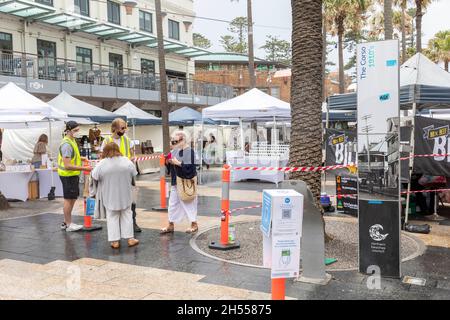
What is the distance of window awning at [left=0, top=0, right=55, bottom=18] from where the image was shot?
20.6 metres

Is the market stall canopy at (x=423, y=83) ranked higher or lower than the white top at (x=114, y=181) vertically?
higher

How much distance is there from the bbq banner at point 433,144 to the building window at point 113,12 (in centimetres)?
2333

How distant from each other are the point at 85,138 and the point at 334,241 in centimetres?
1315

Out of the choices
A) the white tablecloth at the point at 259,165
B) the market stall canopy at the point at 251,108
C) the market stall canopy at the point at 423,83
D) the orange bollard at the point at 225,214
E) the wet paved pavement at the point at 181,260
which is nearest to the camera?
the wet paved pavement at the point at 181,260

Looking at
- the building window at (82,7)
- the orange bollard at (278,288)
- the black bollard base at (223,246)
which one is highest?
the building window at (82,7)

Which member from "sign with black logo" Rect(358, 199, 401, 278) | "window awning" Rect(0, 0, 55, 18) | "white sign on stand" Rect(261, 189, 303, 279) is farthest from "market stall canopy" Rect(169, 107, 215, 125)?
"white sign on stand" Rect(261, 189, 303, 279)

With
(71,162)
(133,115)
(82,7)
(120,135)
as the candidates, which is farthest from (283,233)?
(82,7)

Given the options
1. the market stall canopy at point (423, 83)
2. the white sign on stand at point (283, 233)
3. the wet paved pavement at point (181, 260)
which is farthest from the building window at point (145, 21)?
the white sign on stand at point (283, 233)

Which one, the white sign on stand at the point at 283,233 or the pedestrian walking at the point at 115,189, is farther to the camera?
the pedestrian walking at the point at 115,189

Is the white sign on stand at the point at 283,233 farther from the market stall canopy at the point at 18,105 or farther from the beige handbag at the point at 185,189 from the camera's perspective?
the market stall canopy at the point at 18,105

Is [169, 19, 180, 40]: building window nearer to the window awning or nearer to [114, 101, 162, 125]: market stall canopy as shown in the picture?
the window awning

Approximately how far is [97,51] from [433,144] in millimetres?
22593

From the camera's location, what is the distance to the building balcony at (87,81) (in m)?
20.3
